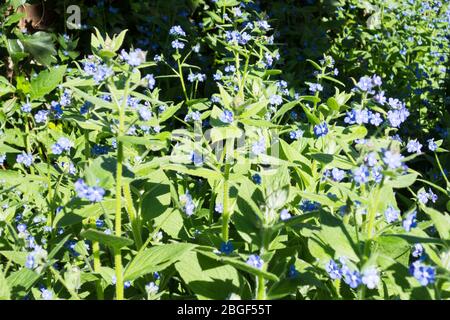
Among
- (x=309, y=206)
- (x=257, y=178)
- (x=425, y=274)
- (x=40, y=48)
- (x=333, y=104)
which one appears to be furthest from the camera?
(x=40, y=48)

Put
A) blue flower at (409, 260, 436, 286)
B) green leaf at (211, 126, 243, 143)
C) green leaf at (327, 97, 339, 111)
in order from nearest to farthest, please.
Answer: blue flower at (409, 260, 436, 286) → green leaf at (211, 126, 243, 143) → green leaf at (327, 97, 339, 111)

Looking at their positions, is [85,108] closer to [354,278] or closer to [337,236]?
[337,236]

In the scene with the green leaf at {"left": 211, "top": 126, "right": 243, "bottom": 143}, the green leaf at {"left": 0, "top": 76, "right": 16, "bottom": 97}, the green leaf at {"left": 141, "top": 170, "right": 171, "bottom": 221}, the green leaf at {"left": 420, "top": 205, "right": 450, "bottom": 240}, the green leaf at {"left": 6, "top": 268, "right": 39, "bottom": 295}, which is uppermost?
the green leaf at {"left": 211, "top": 126, "right": 243, "bottom": 143}

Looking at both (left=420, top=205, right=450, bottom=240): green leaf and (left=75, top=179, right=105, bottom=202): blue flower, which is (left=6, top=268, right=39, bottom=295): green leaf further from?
(left=420, top=205, right=450, bottom=240): green leaf

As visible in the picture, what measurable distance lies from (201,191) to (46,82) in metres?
0.96

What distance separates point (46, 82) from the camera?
297cm

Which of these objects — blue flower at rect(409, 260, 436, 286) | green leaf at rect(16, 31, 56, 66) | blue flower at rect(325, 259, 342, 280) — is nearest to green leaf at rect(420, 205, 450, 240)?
blue flower at rect(409, 260, 436, 286)

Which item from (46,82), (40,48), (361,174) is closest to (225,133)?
(361,174)

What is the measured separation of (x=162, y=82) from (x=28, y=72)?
87 centimetres

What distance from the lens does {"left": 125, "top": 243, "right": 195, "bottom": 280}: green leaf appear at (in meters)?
1.71

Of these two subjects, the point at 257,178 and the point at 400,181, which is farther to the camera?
the point at 257,178

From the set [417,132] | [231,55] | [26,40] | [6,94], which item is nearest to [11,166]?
[6,94]

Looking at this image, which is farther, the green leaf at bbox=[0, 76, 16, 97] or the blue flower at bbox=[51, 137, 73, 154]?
the green leaf at bbox=[0, 76, 16, 97]

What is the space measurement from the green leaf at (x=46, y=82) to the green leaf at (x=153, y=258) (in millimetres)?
1449
